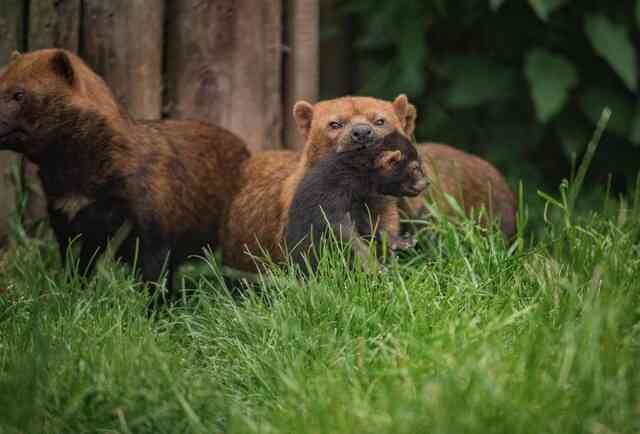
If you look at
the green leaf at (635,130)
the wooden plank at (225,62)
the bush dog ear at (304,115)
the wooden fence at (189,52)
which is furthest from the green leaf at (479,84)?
the bush dog ear at (304,115)

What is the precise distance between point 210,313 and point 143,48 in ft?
7.69

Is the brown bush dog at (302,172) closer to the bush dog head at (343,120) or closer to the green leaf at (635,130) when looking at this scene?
the bush dog head at (343,120)

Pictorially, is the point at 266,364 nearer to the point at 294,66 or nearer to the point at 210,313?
the point at 210,313

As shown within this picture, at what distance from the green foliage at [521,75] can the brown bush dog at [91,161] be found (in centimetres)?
288

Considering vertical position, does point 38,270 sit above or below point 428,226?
below

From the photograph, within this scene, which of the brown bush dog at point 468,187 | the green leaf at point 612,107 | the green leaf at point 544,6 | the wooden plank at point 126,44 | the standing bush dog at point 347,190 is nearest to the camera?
the standing bush dog at point 347,190

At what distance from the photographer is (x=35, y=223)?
661 centimetres

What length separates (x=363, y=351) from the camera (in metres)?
3.86

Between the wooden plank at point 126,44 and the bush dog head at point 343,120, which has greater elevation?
the wooden plank at point 126,44

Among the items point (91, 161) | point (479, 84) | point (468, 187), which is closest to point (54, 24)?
point (91, 161)

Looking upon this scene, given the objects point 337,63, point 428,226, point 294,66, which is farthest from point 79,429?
point 337,63

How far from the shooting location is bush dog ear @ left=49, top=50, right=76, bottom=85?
5441 mm

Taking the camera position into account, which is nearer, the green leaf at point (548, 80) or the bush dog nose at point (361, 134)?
the bush dog nose at point (361, 134)

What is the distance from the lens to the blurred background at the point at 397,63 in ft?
20.9
